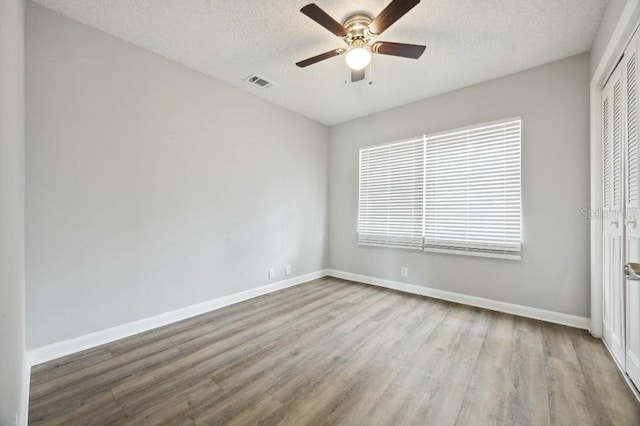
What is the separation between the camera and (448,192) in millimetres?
3525

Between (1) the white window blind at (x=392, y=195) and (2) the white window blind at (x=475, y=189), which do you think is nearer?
(2) the white window blind at (x=475, y=189)

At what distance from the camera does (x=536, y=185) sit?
2912 mm

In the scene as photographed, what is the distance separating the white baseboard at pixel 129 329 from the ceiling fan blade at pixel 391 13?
3.26 metres

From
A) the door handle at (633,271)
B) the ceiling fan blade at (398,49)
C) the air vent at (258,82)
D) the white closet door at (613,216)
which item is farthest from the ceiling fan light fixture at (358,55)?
the door handle at (633,271)

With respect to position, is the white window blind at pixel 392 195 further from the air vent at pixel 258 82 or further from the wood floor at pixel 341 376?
the air vent at pixel 258 82

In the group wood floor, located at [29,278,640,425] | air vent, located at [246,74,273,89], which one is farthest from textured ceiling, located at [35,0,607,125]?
wood floor, located at [29,278,640,425]

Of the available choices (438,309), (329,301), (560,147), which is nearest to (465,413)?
(438,309)

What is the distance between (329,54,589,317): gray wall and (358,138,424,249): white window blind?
1.45 ft

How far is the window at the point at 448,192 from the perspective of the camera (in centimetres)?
309

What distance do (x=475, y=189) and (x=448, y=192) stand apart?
1.07 feet

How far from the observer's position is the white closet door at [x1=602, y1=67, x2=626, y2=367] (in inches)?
77.8

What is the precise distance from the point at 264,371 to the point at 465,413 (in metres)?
1.36

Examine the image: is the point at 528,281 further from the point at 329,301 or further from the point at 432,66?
the point at 432,66

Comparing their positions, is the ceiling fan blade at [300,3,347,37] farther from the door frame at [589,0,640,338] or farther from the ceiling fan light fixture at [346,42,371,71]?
the door frame at [589,0,640,338]
